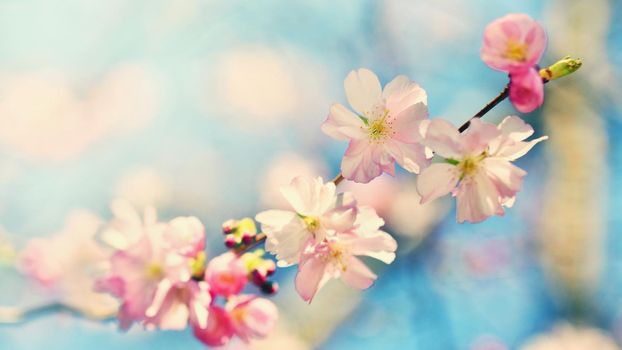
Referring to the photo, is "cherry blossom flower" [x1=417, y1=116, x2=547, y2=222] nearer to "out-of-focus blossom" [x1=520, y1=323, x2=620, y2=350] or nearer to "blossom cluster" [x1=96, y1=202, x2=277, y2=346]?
"blossom cluster" [x1=96, y1=202, x2=277, y2=346]

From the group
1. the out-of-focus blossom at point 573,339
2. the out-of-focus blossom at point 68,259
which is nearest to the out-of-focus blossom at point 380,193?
the out-of-focus blossom at point 573,339

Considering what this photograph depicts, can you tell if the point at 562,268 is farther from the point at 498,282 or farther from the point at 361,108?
the point at 361,108

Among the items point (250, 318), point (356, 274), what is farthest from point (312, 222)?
point (250, 318)

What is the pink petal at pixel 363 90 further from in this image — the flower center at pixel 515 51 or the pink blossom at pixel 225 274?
the pink blossom at pixel 225 274

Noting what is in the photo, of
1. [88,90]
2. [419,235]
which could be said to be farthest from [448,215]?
[88,90]

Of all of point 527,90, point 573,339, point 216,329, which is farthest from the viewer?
point 573,339

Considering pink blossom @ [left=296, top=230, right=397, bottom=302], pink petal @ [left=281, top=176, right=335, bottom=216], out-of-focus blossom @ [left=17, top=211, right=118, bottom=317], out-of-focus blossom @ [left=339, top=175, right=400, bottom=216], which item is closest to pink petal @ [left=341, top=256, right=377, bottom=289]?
pink blossom @ [left=296, top=230, right=397, bottom=302]

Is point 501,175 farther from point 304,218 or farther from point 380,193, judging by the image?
point 380,193
